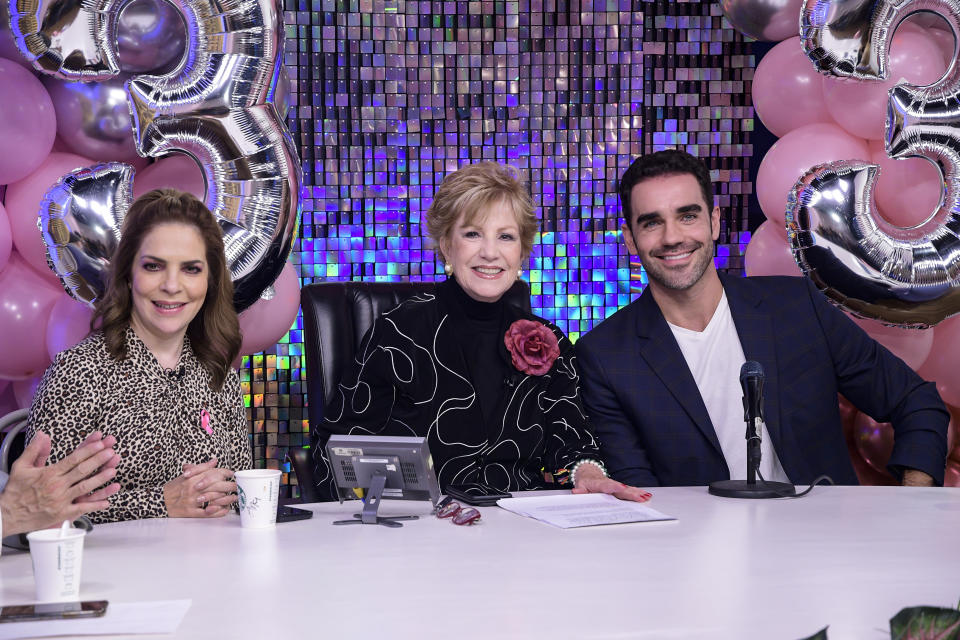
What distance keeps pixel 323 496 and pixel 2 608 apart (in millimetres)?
1311

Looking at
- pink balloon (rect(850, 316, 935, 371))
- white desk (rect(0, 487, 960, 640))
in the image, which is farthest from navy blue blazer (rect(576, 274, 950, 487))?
white desk (rect(0, 487, 960, 640))

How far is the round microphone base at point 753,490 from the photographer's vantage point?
2021 millimetres

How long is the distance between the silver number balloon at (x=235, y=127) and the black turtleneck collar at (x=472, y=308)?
54 cm

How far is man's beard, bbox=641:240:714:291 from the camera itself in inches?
110

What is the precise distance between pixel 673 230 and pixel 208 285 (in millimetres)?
1347

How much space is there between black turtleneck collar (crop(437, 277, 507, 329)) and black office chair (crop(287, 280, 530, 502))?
0.74 feet

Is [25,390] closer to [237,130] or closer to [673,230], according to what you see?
[237,130]

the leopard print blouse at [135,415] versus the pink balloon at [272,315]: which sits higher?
the pink balloon at [272,315]

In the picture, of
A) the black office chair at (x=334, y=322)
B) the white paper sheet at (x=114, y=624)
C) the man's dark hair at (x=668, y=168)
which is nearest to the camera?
the white paper sheet at (x=114, y=624)

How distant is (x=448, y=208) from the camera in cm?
257

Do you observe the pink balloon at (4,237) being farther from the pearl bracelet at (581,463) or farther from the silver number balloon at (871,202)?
the silver number balloon at (871,202)

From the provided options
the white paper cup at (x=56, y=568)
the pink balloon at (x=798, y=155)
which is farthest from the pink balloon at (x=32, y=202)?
the pink balloon at (x=798, y=155)

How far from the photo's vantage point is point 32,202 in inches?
101

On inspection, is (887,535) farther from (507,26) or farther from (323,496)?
(507,26)
